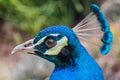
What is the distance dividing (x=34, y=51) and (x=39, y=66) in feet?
5.85

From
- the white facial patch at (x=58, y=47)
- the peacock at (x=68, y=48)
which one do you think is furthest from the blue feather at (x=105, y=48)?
the white facial patch at (x=58, y=47)

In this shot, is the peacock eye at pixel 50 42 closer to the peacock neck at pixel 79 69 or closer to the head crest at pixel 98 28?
the peacock neck at pixel 79 69

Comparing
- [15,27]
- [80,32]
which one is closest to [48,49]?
[80,32]

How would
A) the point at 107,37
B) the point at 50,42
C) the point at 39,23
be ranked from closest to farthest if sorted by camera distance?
1. the point at 50,42
2. the point at 107,37
3. the point at 39,23

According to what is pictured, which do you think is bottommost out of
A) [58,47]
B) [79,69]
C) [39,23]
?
[79,69]

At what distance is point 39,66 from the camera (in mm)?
4391

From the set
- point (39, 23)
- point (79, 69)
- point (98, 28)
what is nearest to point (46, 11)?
point (39, 23)

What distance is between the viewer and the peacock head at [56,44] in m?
2.57

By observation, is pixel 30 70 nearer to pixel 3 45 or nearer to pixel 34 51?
pixel 3 45

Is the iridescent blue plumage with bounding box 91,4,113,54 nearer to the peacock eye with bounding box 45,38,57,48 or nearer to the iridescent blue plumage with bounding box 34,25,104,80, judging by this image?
the iridescent blue plumage with bounding box 34,25,104,80

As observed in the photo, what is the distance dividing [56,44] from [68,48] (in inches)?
2.3

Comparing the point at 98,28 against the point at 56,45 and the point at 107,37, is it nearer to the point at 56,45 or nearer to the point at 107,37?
the point at 107,37

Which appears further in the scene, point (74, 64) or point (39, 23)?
point (39, 23)

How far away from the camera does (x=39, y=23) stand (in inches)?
179
